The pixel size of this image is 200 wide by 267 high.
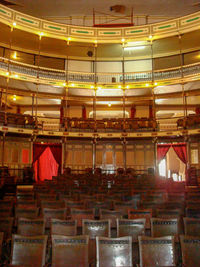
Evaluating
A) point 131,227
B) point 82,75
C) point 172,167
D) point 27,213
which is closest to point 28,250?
point 131,227

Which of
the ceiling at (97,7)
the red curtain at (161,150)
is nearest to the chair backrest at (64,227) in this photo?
the red curtain at (161,150)

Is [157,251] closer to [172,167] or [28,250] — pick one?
[28,250]

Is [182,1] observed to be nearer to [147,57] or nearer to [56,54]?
[147,57]

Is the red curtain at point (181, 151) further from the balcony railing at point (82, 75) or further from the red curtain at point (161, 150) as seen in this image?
the balcony railing at point (82, 75)

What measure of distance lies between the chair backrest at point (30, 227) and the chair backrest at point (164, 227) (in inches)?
73.9

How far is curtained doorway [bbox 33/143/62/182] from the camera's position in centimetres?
1858

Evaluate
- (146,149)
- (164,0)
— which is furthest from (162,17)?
(146,149)

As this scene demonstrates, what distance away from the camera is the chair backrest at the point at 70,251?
3.37 m

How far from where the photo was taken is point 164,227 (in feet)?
14.1

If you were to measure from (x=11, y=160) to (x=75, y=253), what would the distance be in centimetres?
1518

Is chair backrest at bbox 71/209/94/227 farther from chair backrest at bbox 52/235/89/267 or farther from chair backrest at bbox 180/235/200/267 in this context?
chair backrest at bbox 180/235/200/267

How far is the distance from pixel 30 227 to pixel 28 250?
852mm

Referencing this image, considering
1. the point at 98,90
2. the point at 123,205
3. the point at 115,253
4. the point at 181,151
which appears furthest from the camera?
the point at 98,90

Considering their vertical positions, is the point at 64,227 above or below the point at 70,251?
above
